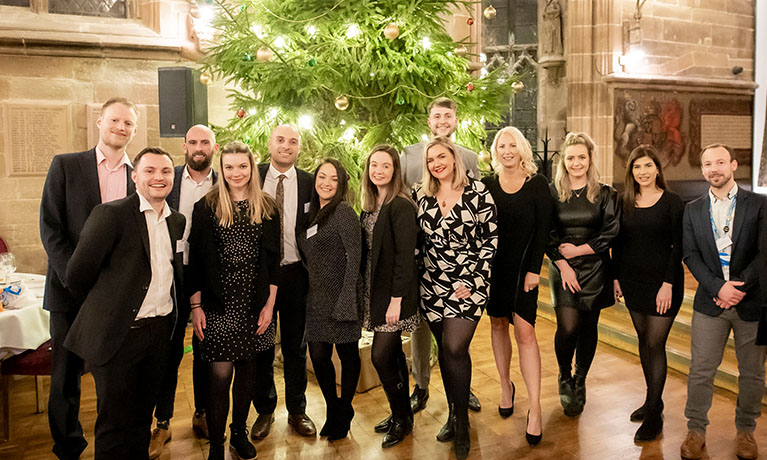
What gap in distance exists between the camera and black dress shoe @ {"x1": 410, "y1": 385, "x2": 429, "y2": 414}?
382 centimetres

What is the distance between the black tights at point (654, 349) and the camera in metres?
3.22

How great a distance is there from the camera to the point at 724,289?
2.92 m

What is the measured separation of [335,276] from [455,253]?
2.14ft

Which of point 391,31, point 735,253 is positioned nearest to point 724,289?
point 735,253

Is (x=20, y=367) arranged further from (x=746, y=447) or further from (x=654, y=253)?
(x=746, y=447)

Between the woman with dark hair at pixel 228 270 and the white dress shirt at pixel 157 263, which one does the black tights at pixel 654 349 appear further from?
the white dress shirt at pixel 157 263

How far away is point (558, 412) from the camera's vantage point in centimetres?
380

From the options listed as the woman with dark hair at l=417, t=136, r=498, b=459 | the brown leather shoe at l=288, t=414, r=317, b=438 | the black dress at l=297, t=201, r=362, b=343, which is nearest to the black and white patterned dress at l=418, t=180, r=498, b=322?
the woman with dark hair at l=417, t=136, r=498, b=459

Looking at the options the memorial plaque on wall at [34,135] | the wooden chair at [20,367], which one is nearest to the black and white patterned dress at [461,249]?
the wooden chair at [20,367]

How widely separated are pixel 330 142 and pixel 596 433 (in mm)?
2564

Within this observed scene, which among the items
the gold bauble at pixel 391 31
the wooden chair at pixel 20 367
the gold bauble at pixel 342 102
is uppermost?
the gold bauble at pixel 391 31

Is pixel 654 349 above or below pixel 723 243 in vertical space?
below

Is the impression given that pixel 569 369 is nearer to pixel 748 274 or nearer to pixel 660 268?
pixel 660 268

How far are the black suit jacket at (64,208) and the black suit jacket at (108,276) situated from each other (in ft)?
1.44
